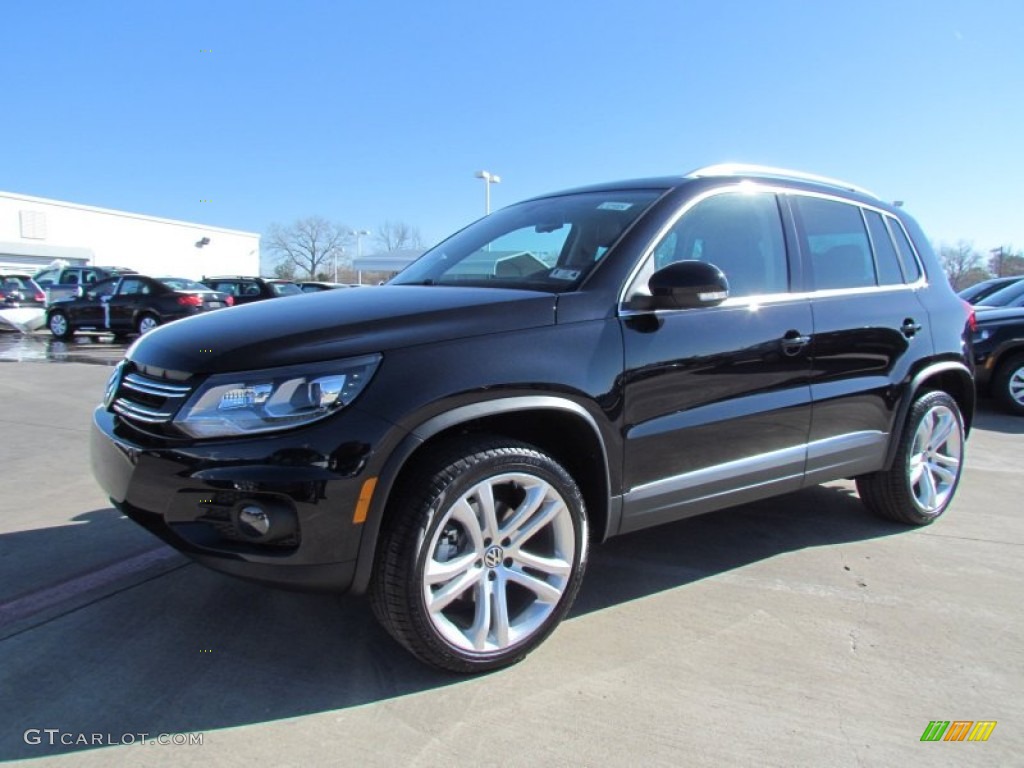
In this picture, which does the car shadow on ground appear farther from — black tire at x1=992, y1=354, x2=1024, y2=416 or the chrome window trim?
black tire at x1=992, y1=354, x2=1024, y2=416

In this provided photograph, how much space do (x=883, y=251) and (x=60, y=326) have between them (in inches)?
743

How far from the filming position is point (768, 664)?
100 inches

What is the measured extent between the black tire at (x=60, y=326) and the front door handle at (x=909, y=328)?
1864 cm

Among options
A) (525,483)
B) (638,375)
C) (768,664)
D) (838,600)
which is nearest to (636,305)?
(638,375)

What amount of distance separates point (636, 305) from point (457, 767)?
170cm

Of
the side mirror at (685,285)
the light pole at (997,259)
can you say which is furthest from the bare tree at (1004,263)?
the side mirror at (685,285)

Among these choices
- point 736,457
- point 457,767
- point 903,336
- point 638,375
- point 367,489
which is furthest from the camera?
point 903,336

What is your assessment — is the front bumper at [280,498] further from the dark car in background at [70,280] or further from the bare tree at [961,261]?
the bare tree at [961,261]

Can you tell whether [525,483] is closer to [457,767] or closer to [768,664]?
[457,767]

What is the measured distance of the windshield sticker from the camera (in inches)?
110

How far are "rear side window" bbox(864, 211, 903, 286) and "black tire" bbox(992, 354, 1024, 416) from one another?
5.08 m

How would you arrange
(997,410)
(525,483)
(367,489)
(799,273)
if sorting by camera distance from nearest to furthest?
(367,489) → (525,483) → (799,273) → (997,410)

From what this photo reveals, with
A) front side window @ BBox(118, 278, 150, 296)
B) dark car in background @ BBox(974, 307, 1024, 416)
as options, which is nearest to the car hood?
dark car in background @ BBox(974, 307, 1024, 416)

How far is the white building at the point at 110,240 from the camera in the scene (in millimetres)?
42875
